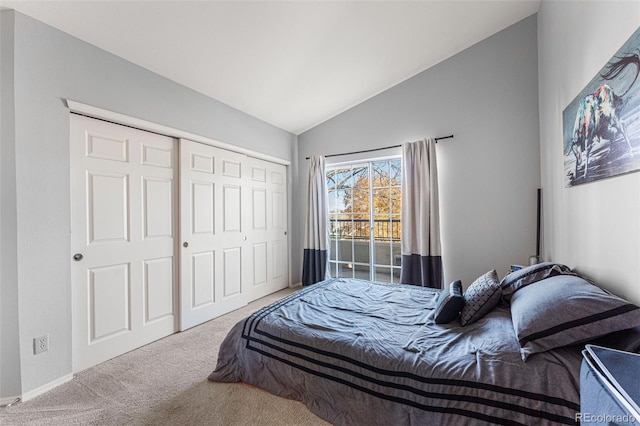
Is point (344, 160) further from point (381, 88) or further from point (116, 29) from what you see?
point (116, 29)

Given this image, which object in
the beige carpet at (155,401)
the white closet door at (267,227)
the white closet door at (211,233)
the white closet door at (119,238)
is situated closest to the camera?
the beige carpet at (155,401)

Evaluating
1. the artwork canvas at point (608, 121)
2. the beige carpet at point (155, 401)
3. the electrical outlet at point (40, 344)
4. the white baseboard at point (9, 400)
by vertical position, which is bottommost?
the beige carpet at point (155, 401)

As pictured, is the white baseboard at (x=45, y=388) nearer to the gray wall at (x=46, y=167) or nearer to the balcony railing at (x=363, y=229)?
the gray wall at (x=46, y=167)

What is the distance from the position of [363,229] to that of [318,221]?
26.8 inches

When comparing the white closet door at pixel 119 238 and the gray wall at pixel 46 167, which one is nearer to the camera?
the gray wall at pixel 46 167

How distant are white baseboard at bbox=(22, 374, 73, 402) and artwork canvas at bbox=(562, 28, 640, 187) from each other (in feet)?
11.6

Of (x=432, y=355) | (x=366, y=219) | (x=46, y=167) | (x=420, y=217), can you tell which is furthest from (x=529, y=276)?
(x=46, y=167)

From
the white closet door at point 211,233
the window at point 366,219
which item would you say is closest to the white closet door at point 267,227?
the white closet door at point 211,233

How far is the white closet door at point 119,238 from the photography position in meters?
2.05

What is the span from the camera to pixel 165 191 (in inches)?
103

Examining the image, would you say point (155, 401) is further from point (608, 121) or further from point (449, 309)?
point (608, 121)

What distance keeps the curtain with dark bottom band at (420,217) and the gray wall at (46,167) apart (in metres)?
3.01

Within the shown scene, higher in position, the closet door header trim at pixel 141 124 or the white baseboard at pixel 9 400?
the closet door header trim at pixel 141 124

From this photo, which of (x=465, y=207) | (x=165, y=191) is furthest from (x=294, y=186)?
(x=465, y=207)
